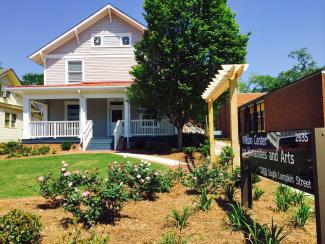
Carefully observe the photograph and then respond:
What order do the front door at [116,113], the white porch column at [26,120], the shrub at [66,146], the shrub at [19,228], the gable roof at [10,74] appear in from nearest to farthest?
the shrub at [19,228] → the shrub at [66,146] → the white porch column at [26,120] → the front door at [116,113] → the gable roof at [10,74]

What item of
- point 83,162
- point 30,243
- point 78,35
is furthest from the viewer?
point 78,35

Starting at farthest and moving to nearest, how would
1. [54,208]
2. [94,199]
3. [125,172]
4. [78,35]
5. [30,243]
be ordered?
[78,35] < [125,172] < [54,208] < [94,199] < [30,243]

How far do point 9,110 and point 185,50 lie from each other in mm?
19945

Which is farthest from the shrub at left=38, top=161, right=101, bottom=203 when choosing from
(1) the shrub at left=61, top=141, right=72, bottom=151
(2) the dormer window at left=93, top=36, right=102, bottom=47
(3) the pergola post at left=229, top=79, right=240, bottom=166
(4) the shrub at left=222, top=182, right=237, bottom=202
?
(2) the dormer window at left=93, top=36, right=102, bottom=47

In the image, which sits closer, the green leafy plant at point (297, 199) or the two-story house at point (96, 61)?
the green leafy plant at point (297, 199)

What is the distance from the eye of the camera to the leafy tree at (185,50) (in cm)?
1645

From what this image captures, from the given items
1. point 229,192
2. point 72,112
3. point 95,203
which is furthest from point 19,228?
point 72,112

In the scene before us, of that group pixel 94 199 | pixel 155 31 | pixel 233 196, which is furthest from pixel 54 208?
pixel 155 31

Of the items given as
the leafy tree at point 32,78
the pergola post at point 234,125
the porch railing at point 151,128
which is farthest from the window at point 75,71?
the leafy tree at point 32,78

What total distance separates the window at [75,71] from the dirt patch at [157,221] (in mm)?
16753

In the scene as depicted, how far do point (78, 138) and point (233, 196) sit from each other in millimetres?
14854

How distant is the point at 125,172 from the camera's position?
7.32 meters

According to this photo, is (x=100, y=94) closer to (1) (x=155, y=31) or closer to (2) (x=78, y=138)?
(2) (x=78, y=138)

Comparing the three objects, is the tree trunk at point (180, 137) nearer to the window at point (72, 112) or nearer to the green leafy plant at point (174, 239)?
the window at point (72, 112)
